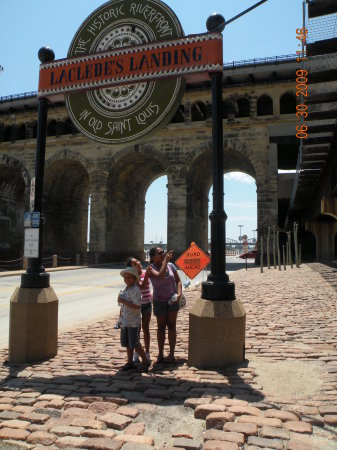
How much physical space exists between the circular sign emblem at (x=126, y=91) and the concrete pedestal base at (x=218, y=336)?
2587 millimetres

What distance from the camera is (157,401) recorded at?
3.86 metres

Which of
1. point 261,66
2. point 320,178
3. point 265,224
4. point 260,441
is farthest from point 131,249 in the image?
point 260,441

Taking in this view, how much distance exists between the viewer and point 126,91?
582cm

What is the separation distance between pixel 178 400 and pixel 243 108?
99.9 feet

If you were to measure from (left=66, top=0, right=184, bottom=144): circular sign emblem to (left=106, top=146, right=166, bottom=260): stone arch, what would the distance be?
25537 mm

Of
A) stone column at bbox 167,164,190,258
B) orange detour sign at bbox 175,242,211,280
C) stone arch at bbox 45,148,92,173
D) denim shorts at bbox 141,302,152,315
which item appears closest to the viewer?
denim shorts at bbox 141,302,152,315

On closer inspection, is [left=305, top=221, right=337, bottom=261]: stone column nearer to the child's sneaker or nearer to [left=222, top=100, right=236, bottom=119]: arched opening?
[left=222, top=100, right=236, bottom=119]: arched opening

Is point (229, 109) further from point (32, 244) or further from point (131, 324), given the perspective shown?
point (131, 324)

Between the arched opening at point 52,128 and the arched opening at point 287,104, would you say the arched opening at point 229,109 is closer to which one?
the arched opening at point 287,104

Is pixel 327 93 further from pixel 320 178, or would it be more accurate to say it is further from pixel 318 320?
pixel 320 178

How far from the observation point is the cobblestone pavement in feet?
10.0

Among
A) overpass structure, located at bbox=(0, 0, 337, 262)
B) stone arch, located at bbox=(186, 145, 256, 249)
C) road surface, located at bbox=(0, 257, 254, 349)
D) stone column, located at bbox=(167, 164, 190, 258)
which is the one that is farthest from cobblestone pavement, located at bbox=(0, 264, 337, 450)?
stone arch, located at bbox=(186, 145, 256, 249)

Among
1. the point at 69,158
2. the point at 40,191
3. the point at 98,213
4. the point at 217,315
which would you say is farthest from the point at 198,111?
the point at 217,315

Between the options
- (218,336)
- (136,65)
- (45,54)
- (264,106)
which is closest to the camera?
(218,336)
